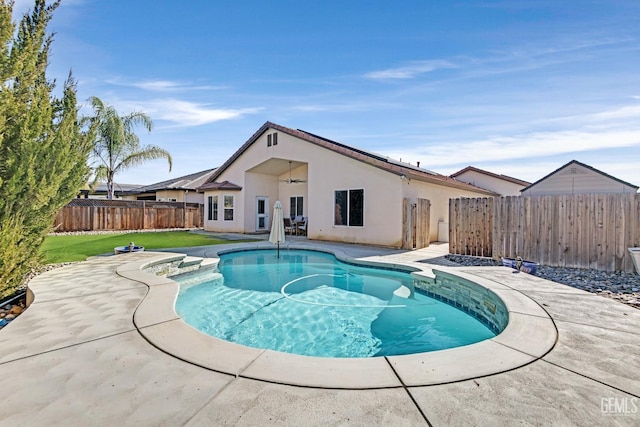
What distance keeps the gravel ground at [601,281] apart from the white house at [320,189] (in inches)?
193

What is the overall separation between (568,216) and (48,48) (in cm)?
1408

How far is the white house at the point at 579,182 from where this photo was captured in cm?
1897

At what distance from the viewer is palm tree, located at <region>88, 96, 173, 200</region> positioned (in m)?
23.5

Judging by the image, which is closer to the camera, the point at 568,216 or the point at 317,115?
the point at 568,216

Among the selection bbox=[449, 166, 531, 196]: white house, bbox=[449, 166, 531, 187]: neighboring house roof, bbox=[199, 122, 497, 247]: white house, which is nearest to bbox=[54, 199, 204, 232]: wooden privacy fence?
bbox=[199, 122, 497, 247]: white house

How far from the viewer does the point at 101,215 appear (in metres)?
21.2

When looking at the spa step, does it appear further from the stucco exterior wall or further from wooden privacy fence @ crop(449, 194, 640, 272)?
the stucco exterior wall

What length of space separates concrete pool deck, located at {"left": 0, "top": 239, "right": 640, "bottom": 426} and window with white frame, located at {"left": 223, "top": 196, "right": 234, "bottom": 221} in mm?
15623

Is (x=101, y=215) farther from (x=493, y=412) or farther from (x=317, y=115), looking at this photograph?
(x=493, y=412)

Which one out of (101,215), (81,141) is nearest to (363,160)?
(81,141)

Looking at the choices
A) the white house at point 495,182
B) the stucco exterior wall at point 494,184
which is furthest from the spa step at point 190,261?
the white house at point 495,182

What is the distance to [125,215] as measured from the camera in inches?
879

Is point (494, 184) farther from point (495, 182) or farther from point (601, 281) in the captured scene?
point (601, 281)

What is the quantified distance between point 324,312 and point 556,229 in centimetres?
739
